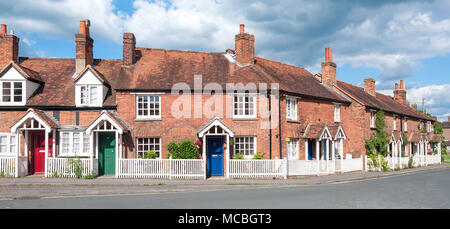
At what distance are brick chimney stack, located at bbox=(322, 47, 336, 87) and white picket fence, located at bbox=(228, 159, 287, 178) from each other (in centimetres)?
1266

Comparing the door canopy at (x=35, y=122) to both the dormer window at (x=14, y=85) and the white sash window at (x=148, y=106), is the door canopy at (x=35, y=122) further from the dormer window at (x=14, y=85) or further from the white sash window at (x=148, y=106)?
the white sash window at (x=148, y=106)

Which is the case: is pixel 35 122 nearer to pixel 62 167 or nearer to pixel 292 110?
pixel 62 167

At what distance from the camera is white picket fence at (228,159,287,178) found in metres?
20.5

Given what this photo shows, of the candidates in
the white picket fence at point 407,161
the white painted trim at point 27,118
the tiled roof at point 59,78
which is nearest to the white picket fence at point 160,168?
the tiled roof at point 59,78

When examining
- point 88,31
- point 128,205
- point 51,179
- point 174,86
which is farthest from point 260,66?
point 128,205

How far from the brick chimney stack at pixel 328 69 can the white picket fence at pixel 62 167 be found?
19758mm

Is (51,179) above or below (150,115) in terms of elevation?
below

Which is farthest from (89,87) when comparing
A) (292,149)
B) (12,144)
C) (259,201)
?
(259,201)

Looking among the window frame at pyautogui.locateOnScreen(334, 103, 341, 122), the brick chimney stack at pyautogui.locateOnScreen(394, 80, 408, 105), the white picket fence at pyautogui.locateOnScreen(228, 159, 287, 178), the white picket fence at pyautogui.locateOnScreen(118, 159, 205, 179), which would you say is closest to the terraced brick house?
the white picket fence at pyautogui.locateOnScreen(118, 159, 205, 179)

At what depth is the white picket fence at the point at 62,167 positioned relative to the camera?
795 inches

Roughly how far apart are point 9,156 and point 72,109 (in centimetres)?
430

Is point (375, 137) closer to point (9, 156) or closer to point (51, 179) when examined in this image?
point (51, 179)

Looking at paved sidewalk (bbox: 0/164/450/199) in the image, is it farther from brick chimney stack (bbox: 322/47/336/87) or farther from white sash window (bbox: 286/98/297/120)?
brick chimney stack (bbox: 322/47/336/87)
